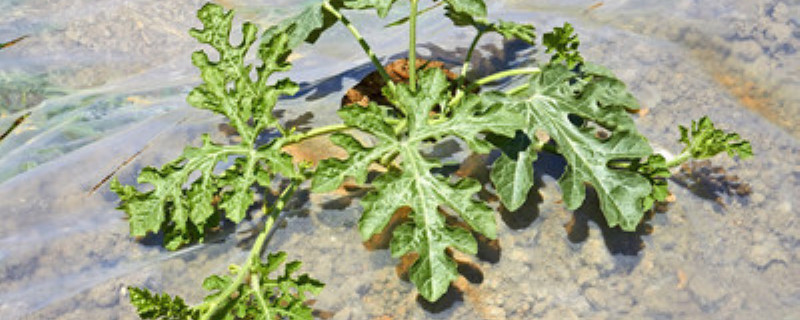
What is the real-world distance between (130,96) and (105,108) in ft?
0.58

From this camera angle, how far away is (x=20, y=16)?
16.0 feet

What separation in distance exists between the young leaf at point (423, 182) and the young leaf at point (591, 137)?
281 mm

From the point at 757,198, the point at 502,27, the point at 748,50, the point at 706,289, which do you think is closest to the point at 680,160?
the point at 757,198

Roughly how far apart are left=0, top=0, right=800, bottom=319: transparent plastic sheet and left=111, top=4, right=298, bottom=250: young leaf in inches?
9.0

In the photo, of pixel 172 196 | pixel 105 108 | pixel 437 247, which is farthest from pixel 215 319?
pixel 105 108

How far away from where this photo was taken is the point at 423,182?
7.89ft

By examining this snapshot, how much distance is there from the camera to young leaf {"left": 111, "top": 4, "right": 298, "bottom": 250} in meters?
2.43

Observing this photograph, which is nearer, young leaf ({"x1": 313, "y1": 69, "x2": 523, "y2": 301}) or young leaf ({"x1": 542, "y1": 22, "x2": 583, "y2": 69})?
young leaf ({"x1": 313, "y1": 69, "x2": 523, "y2": 301})

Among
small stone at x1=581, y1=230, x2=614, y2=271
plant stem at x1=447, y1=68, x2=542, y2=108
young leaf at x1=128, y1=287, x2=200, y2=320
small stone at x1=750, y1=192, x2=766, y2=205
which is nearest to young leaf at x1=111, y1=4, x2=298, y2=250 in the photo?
young leaf at x1=128, y1=287, x2=200, y2=320

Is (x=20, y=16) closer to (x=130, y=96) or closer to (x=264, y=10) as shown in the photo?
(x=130, y=96)

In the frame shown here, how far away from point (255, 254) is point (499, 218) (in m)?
0.95

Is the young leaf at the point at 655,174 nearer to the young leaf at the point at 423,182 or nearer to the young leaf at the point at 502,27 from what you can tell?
the young leaf at the point at 423,182

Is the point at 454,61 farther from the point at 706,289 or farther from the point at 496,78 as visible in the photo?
the point at 706,289

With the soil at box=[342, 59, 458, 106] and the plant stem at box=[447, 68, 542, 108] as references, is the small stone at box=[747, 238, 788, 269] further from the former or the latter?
the soil at box=[342, 59, 458, 106]
